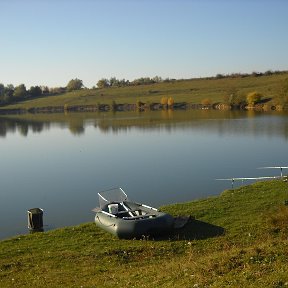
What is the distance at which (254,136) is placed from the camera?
51406 mm

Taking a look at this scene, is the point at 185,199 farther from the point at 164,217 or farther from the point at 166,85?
the point at 166,85

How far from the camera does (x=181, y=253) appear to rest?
43.6 ft

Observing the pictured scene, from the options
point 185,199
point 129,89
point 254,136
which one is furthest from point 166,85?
point 185,199

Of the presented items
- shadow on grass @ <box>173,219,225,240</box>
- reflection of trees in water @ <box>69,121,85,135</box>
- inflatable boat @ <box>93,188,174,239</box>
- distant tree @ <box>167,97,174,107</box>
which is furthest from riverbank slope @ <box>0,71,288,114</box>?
shadow on grass @ <box>173,219,225,240</box>

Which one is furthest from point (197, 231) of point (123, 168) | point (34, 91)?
point (34, 91)

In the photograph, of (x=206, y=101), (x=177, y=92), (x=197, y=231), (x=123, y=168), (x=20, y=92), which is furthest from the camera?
(x=20, y=92)

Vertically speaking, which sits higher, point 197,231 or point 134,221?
point 134,221

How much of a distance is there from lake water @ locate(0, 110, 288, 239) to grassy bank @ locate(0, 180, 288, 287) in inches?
172

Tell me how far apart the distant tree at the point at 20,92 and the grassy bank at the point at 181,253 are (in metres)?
168

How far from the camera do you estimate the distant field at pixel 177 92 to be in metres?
131

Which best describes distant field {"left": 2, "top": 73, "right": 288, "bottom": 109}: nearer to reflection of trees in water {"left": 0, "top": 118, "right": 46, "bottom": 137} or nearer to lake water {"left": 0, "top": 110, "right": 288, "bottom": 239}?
reflection of trees in water {"left": 0, "top": 118, "right": 46, "bottom": 137}

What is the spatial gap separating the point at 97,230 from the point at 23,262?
4.18m

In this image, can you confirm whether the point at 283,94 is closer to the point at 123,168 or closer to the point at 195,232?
the point at 123,168

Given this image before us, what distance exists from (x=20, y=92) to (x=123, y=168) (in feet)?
509
